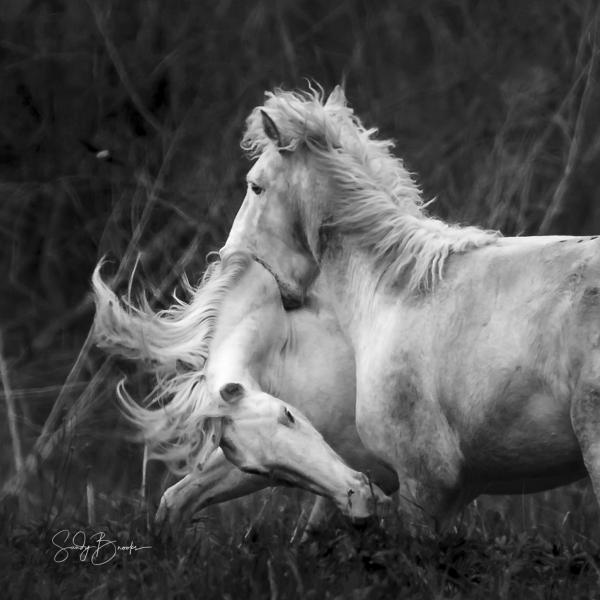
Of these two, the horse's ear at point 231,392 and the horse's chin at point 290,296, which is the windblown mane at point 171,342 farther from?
the horse's ear at point 231,392

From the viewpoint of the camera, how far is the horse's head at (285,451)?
4598mm

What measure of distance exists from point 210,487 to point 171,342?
0.65m

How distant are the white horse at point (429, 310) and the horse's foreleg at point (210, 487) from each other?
2.75 feet

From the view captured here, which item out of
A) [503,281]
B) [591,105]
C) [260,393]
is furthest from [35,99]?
[503,281]

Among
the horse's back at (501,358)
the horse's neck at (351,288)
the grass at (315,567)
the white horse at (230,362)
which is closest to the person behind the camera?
the grass at (315,567)

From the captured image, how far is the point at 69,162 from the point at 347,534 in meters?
6.22

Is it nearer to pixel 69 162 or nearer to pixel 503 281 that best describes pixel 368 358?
pixel 503 281

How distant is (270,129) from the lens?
201 inches

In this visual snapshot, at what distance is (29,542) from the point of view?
177 inches

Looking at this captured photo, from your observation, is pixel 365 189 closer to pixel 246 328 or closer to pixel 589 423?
pixel 246 328

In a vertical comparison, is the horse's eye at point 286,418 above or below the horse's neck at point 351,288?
→ below

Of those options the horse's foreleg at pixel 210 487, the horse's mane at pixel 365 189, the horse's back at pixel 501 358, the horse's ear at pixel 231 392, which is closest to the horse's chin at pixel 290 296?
the horse's mane at pixel 365 189
